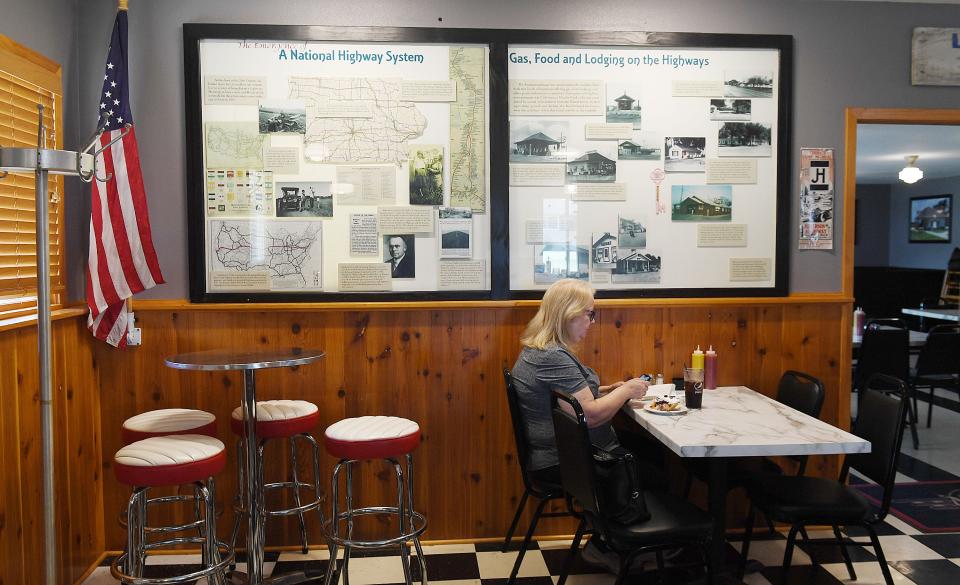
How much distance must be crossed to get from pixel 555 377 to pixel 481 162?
1.17 m

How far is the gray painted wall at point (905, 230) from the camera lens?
41.0ft

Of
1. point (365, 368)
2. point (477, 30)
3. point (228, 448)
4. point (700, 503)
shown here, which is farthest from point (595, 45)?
point (228, 448)

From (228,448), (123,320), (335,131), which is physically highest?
(335,131)

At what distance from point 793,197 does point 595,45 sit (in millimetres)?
1235

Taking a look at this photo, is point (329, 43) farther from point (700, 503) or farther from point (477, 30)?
point (700, 503)

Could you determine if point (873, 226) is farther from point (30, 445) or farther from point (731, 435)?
point (30, 445)

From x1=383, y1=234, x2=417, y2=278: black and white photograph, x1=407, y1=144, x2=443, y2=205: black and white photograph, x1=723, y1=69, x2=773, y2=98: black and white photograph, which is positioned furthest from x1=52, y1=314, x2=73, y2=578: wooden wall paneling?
x1=723, y1=69, x2=773, y2=98: black and white photograph

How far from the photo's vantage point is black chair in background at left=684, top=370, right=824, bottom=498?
3.40 m

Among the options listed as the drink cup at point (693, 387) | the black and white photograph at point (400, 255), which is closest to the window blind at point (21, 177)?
the black and white photograph at point (400, 255)

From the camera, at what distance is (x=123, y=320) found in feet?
11.4

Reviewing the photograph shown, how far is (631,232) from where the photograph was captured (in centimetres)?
379

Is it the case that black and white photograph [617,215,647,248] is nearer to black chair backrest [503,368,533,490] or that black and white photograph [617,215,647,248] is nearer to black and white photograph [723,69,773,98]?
black and white photograph [723,69,773,98]

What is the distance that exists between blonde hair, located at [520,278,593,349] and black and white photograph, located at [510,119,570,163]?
0.77 metres

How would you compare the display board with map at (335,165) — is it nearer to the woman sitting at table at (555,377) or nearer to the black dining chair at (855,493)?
the woman sitting at table at (555,377)
